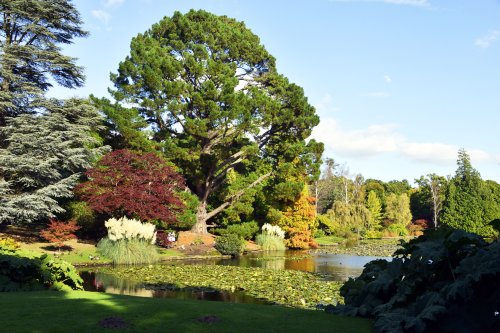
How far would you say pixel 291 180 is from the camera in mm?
30172

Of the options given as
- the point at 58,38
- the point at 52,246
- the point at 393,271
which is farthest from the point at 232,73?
the point at 393,271

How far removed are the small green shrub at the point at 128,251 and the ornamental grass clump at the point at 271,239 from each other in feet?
36.0

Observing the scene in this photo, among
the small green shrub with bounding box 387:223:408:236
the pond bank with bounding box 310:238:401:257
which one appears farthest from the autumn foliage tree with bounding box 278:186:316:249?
the small green shrub with bounding box 387:223:408:236

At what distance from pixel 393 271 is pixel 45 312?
4.38 metres

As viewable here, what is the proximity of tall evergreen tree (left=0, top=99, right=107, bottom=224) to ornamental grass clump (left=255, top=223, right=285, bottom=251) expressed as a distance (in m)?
11.5

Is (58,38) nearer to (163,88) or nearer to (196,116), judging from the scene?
(163,88)

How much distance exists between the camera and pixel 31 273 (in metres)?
8.66

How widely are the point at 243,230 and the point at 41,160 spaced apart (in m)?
13.3

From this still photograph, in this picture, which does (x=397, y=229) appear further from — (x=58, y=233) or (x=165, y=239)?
(x=58, y=233)

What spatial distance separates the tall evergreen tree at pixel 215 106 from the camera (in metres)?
26.4

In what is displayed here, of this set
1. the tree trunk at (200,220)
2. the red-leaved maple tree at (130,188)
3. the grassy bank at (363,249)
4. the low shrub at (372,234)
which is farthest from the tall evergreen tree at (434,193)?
the red-leaved maple tree at (130,188)

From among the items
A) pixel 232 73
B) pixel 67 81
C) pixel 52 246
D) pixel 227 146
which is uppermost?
pixel 232 73

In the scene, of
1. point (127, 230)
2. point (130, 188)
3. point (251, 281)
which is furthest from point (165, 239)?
point (251, 281)

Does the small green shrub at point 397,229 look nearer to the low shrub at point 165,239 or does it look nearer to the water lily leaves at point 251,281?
the low shrub at point 165,239
